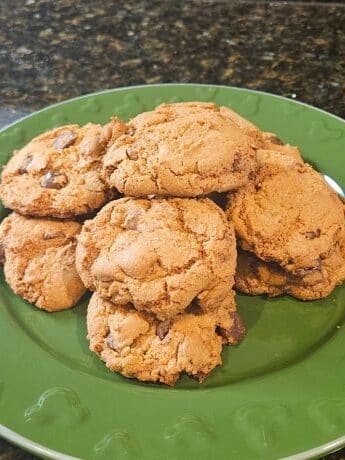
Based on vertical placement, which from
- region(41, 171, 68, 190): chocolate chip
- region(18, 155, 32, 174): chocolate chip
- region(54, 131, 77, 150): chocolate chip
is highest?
region(54, 131, 77, 150): chocolate chip

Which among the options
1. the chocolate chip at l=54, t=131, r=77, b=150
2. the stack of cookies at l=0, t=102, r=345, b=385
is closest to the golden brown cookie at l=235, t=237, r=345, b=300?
the stack of cookies at l=0, t=102, r=345, b=385

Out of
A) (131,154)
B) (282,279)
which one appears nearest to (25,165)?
(131,154)

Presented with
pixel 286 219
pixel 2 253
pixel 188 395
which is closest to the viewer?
pixel 188 395

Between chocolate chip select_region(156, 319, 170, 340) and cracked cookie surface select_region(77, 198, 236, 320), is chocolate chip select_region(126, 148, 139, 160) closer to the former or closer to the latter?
cracked cookie surface select_region(77, 198, 236, 320)

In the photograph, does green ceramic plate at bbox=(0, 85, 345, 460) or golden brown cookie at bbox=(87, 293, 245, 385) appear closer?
green ceramic plate at bbox=(0, 85, 345, 460)

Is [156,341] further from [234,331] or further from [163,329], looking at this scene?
[234,331]
